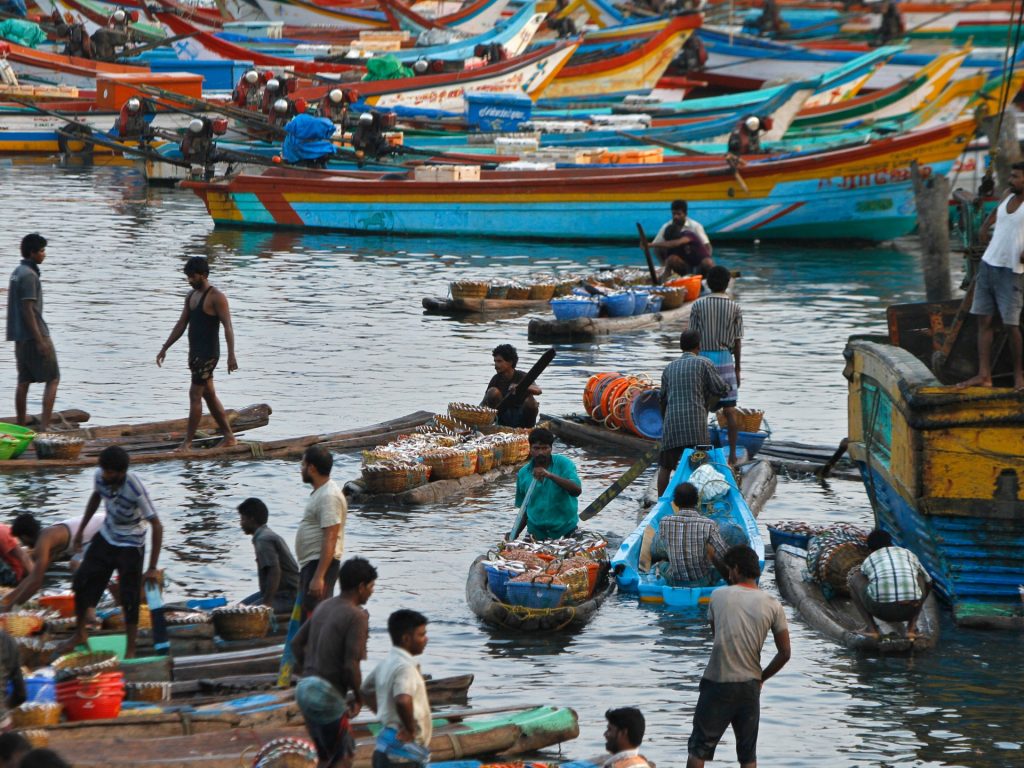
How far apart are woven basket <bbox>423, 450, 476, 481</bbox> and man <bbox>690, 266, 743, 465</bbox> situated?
7.05 feet

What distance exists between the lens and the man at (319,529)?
9.27m

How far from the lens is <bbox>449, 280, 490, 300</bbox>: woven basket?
2409 cm

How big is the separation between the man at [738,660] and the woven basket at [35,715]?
120 inches

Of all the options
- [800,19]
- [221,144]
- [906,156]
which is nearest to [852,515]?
[906,156]

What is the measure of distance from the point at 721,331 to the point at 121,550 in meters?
6.18

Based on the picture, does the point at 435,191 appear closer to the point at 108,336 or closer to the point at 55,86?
the point at 108,336

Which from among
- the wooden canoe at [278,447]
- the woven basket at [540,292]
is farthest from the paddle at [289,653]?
the woven basket at [540,292]

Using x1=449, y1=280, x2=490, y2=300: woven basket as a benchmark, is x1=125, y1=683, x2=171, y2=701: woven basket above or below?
below

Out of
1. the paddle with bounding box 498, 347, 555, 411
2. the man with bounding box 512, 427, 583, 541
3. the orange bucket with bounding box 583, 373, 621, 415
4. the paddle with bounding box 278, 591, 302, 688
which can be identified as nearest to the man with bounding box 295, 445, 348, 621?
the paddle with bounding box 278, 591, 302, 688

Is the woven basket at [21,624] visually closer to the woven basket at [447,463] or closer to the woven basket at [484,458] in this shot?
the woven basket at [447,463]

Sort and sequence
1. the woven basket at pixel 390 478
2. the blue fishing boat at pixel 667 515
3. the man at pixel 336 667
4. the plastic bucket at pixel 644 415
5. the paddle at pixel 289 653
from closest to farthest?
the man at pixel 336 667, the paddle at pixel 289 653, the blue fishing boat at pixel 667 515, the woven basket at pixel 390 478, the plastic bucket at pixel 644 415

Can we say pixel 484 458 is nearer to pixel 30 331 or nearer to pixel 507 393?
pixel 507 393

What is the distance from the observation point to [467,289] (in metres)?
24.1

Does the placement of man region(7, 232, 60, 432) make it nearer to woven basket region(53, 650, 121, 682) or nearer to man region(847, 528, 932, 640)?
woven basket region(53, 650, 121, 682)
